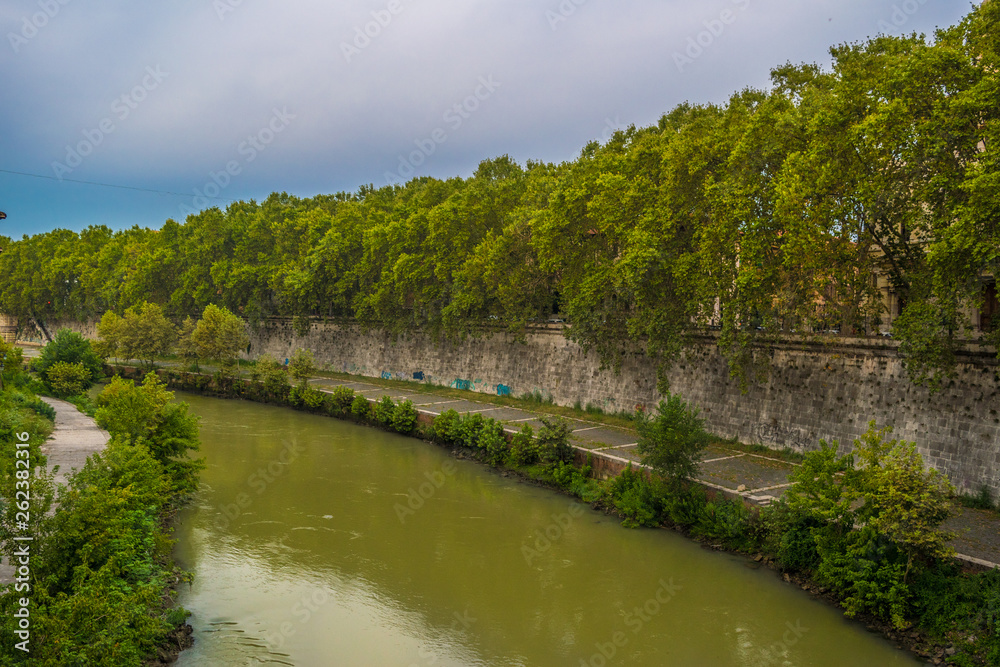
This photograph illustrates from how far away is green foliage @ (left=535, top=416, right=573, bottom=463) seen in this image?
2036 centimetres

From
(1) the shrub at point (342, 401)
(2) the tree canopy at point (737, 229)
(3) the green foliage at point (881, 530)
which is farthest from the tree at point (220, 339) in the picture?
(3) the green foliage at point (881, 530)

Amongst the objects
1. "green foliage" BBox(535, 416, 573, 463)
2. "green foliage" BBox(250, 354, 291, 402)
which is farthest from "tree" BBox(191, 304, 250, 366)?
"green foliage" BBox(535, 416, 573, 463)

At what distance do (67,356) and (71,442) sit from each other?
49.6 feet

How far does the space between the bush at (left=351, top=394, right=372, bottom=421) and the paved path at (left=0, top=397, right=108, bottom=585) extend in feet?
30.0

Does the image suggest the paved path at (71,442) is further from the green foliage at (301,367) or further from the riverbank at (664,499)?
the riverbank at (664,499)

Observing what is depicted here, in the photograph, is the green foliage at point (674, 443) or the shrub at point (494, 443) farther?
the shrub at point (494, 443)

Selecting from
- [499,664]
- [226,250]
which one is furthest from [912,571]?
[226,250]

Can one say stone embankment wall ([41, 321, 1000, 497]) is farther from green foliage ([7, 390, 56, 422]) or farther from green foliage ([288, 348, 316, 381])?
green foliage ([7, 390, 56, 422])

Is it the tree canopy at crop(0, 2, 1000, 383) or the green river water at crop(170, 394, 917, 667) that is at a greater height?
the tree canopy at crop(0, 2, 1000, 383)

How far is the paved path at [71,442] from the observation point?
1631cm

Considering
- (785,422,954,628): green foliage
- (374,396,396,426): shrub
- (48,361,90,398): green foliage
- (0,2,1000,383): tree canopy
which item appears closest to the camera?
(785,422,954,628): green foliage

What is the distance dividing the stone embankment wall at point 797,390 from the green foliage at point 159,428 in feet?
45.1

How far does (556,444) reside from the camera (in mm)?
20359

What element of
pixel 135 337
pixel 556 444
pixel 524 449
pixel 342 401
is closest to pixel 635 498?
pixel 556 444
